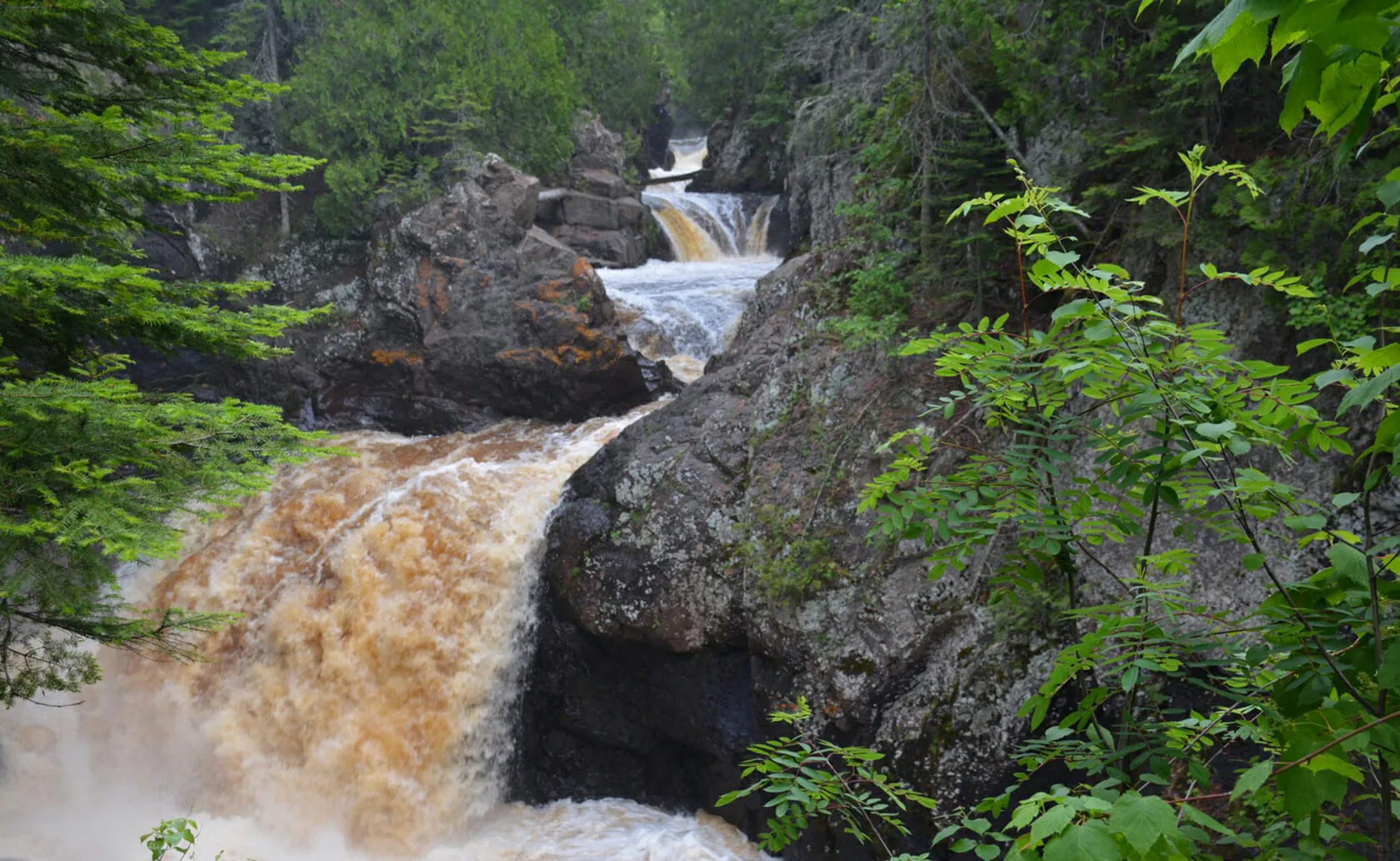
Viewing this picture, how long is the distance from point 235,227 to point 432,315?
511cm

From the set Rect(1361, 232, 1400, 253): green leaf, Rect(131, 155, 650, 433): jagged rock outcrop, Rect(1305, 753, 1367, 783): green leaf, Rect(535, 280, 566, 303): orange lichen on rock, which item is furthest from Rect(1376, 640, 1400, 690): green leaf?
Rect(535, 280, 566, 303): orange lichen on rock

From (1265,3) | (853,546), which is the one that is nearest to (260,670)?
(853,546)

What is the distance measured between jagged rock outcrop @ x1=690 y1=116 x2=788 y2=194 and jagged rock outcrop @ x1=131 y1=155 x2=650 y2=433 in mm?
9509

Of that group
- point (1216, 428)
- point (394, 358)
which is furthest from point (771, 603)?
point (394, 358)

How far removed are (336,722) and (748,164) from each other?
59.1ft

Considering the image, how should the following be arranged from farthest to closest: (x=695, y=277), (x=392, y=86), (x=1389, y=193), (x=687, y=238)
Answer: (x=687, y=238)
(x=695, y=277)
(x=392, y=86)
(x=1389, y=193)

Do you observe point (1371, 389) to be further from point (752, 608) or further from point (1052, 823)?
point (752, 608)

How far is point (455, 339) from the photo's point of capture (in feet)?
39.0

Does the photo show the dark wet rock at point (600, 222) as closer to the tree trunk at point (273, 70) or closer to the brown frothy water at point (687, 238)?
the brown frothy water at point (687, 238)

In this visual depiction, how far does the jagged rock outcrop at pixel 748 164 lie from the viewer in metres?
20.6

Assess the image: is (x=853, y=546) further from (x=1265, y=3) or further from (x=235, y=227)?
(x=235, y=227)

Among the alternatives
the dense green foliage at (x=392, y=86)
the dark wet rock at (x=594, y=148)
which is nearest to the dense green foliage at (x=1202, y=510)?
the dense green foliage at (x=392, y=86)

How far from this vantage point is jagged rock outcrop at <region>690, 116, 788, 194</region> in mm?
20609

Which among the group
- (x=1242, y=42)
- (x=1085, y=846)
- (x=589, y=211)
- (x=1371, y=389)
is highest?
(x=589, y=211)
